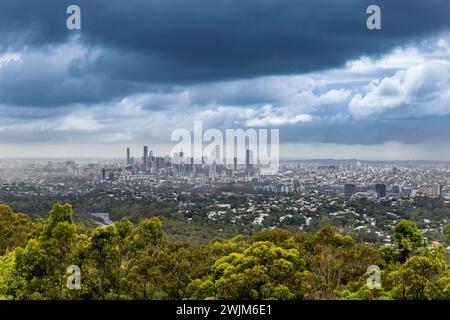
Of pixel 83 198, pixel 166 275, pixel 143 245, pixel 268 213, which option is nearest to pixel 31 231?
pixel 143 245

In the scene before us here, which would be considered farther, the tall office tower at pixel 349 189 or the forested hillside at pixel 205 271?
the tall office tower at pixel 349 189

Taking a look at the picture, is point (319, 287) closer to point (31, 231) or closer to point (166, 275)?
point (166, 275)

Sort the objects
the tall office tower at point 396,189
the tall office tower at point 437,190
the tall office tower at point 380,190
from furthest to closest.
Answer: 1. the tall office tower at point 396,189
2. the tall office tower at point 380,190
3. the tall office tower at point 437,190

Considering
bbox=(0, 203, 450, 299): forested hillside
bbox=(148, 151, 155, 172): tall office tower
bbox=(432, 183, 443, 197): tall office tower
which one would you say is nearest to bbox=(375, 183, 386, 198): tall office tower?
bbox=(432, 183, 443, 197): tall office tower

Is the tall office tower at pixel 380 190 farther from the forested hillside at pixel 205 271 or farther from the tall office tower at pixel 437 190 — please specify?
the forested hillside at pixel 205 271

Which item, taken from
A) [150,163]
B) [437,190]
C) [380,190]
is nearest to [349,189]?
[380,190]

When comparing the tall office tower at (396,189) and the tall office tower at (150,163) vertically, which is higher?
the tall office tower at (150,163)

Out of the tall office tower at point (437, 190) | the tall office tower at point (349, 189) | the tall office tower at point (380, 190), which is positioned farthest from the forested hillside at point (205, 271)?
the tall office tower at point (380, 190)

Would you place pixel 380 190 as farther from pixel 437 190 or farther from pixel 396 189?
pixel 437 190

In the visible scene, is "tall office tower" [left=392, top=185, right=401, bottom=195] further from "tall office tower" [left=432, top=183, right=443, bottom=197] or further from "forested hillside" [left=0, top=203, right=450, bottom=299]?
"forested hillside" [left=0, top=203, right=450, bottom=299]
